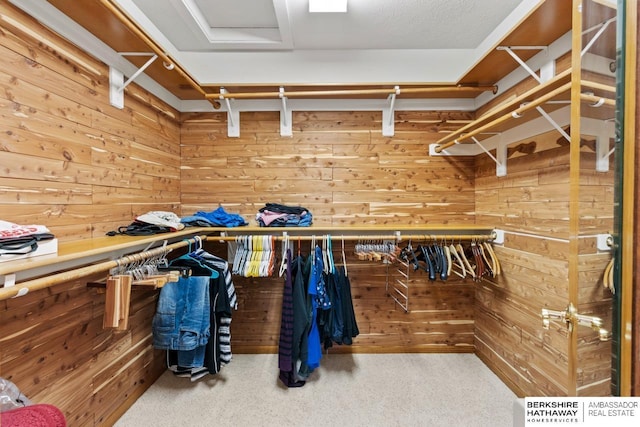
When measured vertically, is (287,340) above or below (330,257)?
below

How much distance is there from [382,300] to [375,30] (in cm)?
234

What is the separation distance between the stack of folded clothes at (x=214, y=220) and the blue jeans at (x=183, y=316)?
541 millimetres

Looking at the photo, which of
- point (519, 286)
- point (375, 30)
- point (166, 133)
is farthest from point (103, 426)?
point (375, 30)

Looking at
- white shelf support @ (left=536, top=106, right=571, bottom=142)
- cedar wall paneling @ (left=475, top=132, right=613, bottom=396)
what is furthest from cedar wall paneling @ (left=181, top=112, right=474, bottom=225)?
white shelf support @ (left=536, top=106, right=571, bottom=142)

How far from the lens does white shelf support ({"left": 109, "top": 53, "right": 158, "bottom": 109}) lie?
167 cm

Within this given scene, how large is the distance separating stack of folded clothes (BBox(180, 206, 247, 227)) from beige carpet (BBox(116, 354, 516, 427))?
1224mm

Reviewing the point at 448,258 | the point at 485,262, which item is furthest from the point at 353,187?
the point at 485,262

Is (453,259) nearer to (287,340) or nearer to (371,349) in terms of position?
(371,349)

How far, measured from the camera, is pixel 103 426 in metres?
1.57

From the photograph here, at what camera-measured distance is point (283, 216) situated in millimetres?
2180

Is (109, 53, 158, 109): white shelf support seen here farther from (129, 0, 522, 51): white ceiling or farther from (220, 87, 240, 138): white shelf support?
(220, 87, 240, 138): white shelf support

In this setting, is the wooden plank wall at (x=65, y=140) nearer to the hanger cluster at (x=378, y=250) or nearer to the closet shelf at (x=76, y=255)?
the closet shelf at (x=76, y=255)

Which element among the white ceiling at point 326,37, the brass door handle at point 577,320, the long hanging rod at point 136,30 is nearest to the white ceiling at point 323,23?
→ the white ceiling at point 326,37

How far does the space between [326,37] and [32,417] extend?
107 inches
